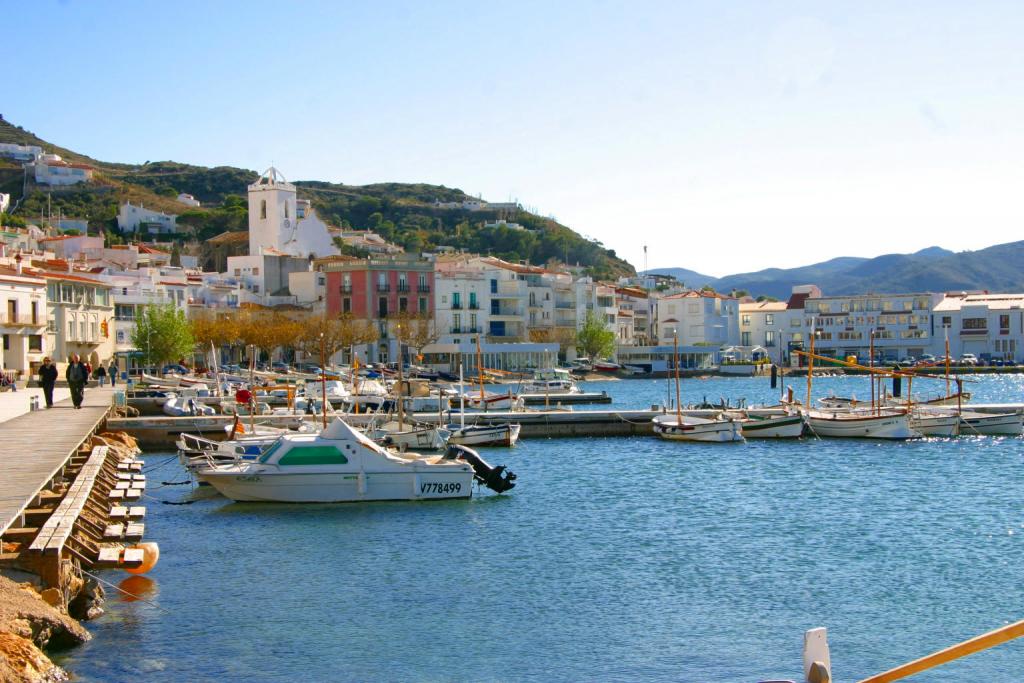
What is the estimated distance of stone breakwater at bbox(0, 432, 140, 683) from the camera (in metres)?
14.7

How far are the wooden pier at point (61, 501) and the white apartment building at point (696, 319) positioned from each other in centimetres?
10999

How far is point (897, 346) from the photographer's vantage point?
14200cm

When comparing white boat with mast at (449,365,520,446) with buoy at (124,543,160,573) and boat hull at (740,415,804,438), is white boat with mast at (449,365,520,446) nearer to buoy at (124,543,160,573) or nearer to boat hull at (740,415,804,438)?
boat hull at (740,415,804,438)

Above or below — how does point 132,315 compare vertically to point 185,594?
above

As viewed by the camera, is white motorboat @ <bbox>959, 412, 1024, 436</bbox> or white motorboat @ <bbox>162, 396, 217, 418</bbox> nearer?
white motorboat @ <bbox>959, 412, 1024, 436</bbox>

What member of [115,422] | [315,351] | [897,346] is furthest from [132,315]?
[897,346]


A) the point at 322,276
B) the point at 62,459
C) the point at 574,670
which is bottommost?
the point at 574,670

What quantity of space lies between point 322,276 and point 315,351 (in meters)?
13.9

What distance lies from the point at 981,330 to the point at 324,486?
126297 mm

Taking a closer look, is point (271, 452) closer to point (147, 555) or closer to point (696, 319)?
point (147, 555)

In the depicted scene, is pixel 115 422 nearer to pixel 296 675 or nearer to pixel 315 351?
pixel 296 675

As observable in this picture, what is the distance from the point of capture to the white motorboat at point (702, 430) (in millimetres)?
51375

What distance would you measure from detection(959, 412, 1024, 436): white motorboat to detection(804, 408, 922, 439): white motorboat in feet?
10.4

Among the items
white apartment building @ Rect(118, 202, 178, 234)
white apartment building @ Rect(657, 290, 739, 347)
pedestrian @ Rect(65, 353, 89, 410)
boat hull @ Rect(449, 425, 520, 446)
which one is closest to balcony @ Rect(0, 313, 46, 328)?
pedestrian @ Rect(65, 353, 89, 410)
